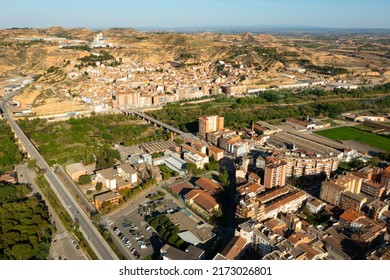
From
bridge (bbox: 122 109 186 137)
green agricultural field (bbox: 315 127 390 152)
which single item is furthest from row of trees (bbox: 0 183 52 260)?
green agricultural field (bbox: 315 127 390 152)

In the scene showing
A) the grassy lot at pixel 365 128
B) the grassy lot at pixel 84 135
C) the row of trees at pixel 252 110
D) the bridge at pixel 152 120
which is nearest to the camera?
the grassy lot at pixel 84 135

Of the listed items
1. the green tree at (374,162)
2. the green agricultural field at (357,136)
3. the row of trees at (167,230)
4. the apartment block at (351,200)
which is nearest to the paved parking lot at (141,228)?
the row of trees at (167,230)

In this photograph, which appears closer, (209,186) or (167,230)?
(167,230)

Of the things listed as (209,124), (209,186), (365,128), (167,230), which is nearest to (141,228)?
Result: (167,230)

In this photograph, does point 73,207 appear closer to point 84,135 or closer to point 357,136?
point 84,135

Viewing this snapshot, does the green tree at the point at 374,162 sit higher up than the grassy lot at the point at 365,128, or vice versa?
the green tree at the point at 374,162

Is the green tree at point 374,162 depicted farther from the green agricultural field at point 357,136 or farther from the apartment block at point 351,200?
the apartment block at point 351,200

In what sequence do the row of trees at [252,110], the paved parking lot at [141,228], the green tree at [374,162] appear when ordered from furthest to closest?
1. the row of trees at [252,110]
2. the green tree at [374,162]
3. the paved parking lot at [141,228]
